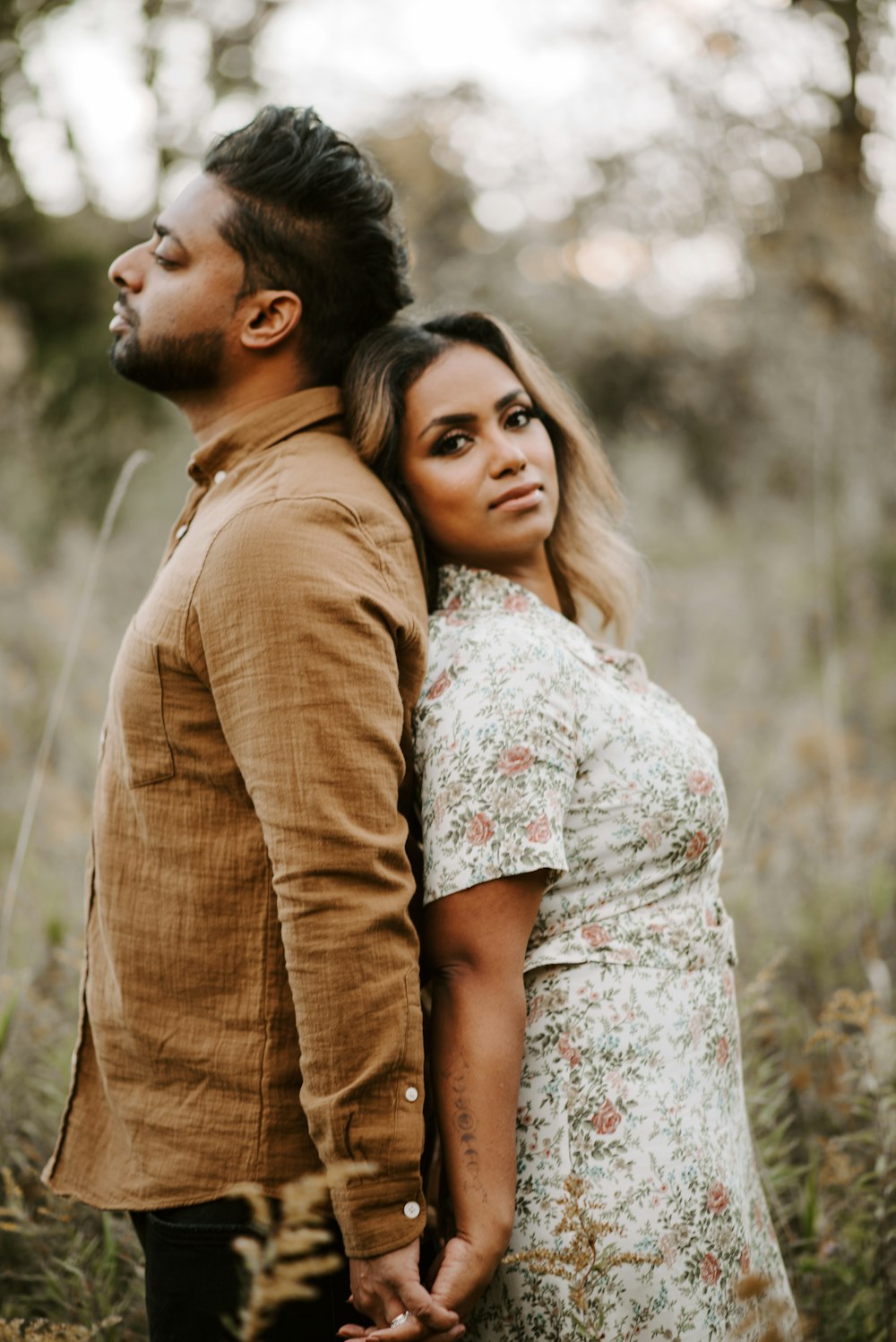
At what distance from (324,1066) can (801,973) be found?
218 centimetres

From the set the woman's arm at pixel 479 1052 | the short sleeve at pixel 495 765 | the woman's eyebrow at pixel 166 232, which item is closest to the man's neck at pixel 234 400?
the woman's eyebrow at pixel 166 232

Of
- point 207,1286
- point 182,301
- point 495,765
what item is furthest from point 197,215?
point 207,1286

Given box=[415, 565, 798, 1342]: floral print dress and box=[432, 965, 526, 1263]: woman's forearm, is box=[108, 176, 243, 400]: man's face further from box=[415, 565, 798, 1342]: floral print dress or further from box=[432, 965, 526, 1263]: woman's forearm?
box=[432, 965, 526, 1263]: woman's forearm

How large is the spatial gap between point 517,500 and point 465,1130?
38.9 inches

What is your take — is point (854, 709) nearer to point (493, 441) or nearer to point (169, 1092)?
point (493, 441)

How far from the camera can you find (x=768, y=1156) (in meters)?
2.24

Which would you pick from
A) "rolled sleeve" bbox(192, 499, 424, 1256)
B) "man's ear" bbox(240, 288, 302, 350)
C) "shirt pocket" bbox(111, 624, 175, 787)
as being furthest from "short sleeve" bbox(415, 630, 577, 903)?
"man's ear" bbox(240, 288, 302, 350)

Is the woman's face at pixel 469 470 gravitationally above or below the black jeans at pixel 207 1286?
above

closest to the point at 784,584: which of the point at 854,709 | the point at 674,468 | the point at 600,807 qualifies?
the point at 854,709

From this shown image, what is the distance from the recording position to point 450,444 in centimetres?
185

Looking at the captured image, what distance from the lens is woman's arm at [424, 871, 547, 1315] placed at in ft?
4.72

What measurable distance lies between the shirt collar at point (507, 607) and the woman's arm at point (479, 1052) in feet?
1.41

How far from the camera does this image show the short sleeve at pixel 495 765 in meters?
1.49

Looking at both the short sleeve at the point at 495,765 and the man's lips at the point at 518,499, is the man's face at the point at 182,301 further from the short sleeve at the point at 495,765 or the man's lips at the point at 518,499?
the short sleeve at the point at 495,765
